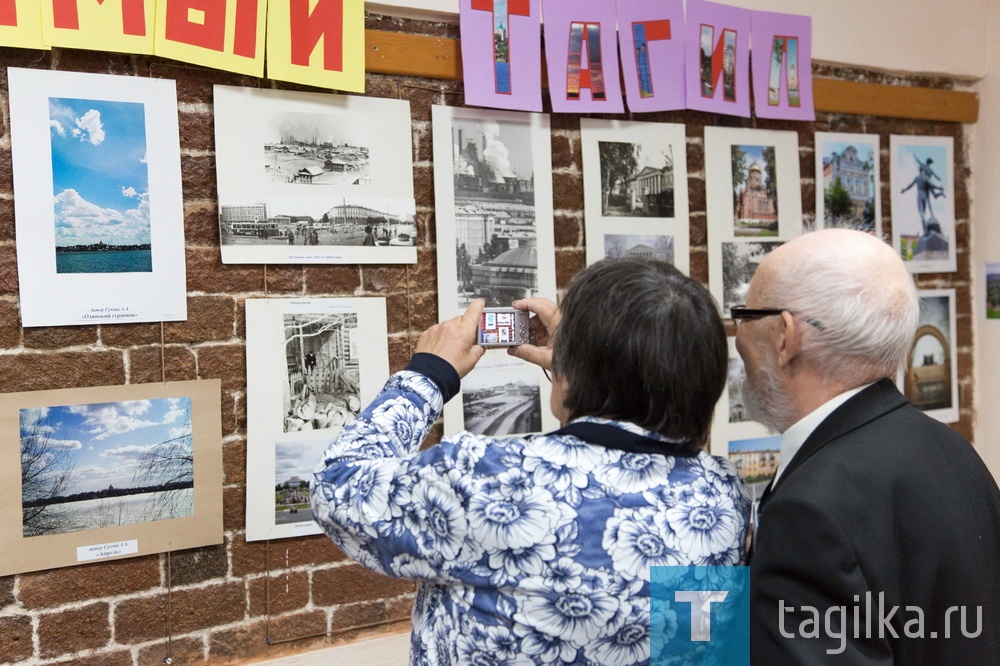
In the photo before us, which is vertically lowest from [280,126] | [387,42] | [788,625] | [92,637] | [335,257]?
[92,637]

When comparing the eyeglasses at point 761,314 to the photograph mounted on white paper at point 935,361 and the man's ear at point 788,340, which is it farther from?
the photograph mounted on white paper at point 935,361

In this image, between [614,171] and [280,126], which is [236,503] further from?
[614,171]

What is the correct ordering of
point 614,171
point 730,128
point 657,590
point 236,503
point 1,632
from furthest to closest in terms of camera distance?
point 730,128 → point 614,171 → point 236,503 → point 1,632 → point 657,590

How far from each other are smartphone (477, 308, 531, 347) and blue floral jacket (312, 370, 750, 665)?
1.36 feet

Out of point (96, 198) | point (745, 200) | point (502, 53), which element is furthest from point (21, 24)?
point (745, 200)

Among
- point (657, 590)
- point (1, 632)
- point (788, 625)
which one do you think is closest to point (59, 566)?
point (1, 632)

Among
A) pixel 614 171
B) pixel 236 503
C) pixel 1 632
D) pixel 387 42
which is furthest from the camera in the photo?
pixel 614 171

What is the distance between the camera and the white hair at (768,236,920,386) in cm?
115

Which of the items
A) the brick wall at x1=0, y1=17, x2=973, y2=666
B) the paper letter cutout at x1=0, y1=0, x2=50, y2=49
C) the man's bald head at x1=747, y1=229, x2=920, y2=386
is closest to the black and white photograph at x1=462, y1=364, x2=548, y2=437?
the brick wall at x1=0, y1=17, x2=973, y2=666

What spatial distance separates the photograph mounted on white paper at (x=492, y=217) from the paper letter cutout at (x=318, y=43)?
243 mm

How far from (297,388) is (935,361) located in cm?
210

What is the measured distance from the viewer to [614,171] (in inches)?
87.9

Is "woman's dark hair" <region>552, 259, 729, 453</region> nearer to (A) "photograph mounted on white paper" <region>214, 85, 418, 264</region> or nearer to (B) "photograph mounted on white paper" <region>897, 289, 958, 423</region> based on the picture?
(A) "photograph mounted on white paper" <region>214, 85, 418, 264</region>

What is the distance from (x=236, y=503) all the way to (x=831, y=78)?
6.97 ft
